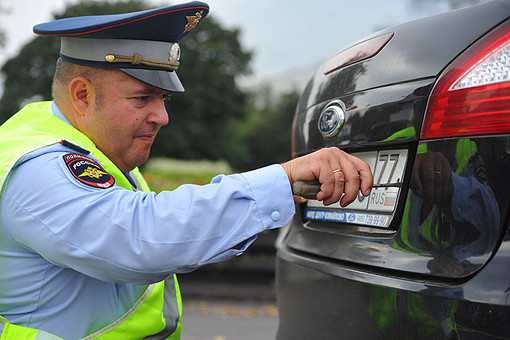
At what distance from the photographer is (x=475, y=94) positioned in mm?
1472

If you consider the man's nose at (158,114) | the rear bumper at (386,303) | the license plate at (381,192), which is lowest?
the rear bumper at (386,303)

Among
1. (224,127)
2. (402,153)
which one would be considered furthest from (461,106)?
(224,127)

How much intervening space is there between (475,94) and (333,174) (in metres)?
0.44

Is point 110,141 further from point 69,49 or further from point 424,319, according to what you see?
point 424,319

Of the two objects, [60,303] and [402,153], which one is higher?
[402,153]

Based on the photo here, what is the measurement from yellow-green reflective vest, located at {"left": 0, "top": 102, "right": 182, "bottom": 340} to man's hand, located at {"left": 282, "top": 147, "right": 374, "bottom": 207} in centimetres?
64

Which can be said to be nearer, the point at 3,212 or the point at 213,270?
the point at 3,212

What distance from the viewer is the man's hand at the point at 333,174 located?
1.44m

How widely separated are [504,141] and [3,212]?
52.7 inches

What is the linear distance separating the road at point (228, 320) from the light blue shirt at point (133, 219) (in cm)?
350

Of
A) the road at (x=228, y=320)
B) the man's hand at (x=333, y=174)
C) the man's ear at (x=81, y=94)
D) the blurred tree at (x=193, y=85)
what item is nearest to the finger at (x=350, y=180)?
the man's hand at (x=333, y=174)

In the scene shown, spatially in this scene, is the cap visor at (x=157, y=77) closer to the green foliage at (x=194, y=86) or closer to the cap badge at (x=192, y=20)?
the cap badge at (x=192, y=20)

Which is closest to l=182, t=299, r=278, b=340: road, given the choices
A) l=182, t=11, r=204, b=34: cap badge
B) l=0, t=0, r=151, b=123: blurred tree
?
l=182, t=11, r=204, b=34: cap badge

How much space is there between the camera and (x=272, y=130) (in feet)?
138
